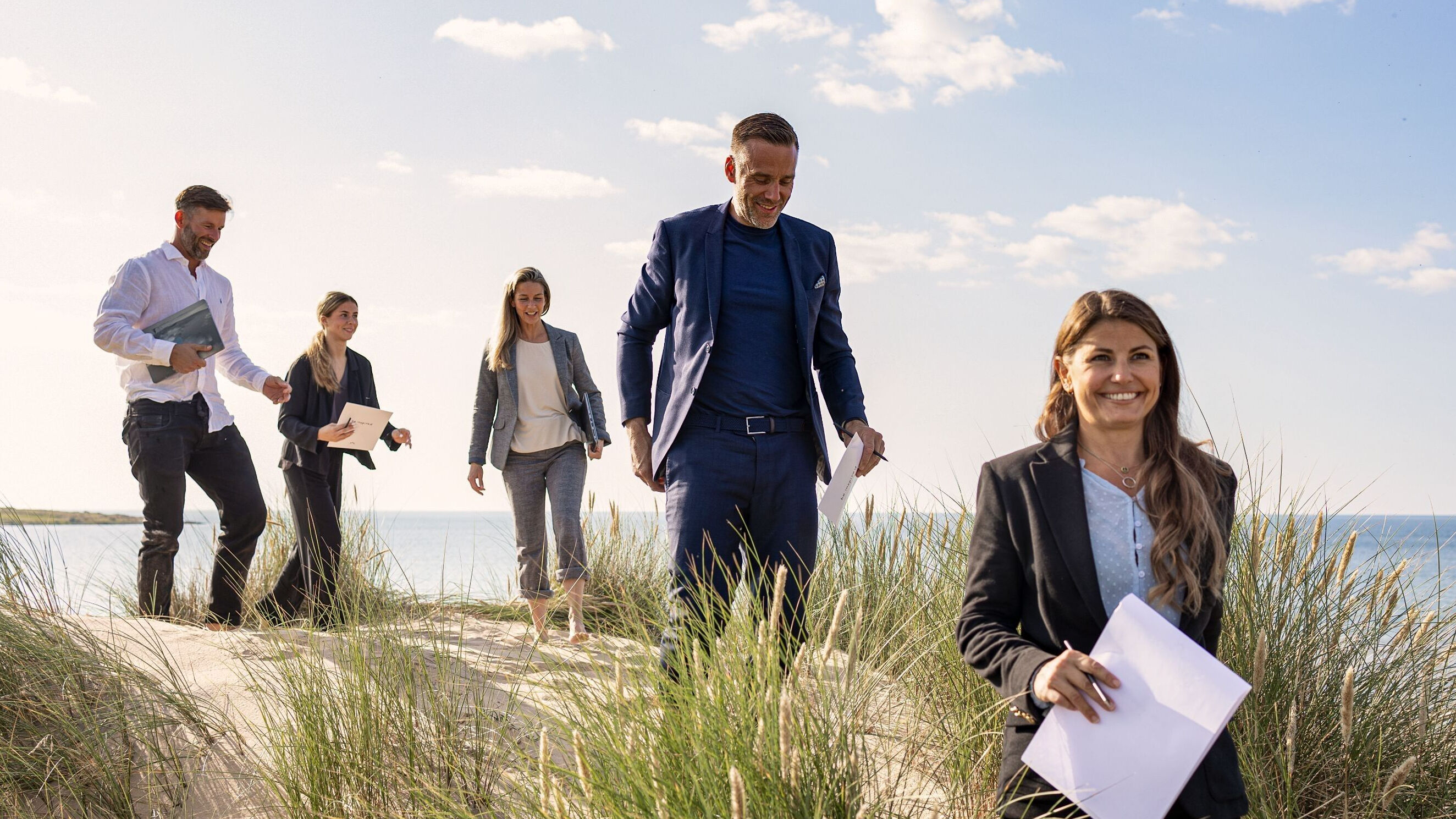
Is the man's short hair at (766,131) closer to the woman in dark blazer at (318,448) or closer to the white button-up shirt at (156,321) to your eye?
the white button-up shirt at (156,321)

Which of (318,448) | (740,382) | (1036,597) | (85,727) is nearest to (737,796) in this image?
(1036,597)

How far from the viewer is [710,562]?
324cm

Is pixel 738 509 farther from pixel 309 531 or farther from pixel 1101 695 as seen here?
pixel 309 531

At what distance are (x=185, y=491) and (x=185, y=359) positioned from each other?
0.81m

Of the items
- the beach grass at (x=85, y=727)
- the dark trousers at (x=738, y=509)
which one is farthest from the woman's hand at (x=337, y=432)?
the dark trousers at (x=738, y=509)

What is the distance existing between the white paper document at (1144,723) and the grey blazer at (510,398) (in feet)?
14.0

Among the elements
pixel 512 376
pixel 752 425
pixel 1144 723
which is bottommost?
pixel 1144 723

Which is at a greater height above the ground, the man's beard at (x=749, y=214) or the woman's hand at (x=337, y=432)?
the man's beard at (x=749, y=214)

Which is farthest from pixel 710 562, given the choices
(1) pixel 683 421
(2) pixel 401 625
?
(2) pixel 401 625

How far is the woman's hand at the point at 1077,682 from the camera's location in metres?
1.90

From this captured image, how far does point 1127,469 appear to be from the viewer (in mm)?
2264

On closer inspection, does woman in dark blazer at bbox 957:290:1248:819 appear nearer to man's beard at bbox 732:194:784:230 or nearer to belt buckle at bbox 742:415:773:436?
belt buckle at bbox 742:415:773:436

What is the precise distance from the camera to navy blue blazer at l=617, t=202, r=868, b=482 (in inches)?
134

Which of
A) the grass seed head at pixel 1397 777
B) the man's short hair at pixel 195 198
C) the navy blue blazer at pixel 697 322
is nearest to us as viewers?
the grass seed head at pixel 1397 777
